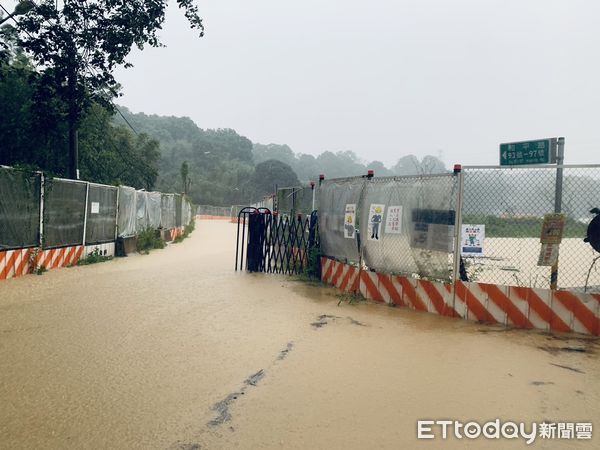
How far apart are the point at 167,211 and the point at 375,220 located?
53.4 ft

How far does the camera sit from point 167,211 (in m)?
22.3

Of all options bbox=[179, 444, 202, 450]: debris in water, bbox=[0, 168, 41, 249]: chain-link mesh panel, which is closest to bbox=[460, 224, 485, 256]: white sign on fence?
bbox=[179, 444, 202, 450]: debris in water

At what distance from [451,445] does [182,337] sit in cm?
365

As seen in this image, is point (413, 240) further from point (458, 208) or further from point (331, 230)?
point (331, 230)

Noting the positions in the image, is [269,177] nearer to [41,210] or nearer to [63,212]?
[63,212]

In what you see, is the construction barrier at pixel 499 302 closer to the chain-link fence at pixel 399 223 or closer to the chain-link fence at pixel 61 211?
the chain-link fence at pixel 399 223

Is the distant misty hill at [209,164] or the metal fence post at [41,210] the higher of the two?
the distant misty hill at [209,164]

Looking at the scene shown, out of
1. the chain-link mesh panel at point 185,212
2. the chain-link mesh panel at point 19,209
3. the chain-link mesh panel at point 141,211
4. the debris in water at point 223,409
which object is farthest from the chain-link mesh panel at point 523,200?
the chain-link mesh panel at point 185,212

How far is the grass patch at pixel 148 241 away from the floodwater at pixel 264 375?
8.29 metres

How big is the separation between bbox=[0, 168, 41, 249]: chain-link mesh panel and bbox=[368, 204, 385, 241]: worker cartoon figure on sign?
757 centimetres

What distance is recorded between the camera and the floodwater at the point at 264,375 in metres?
3.34

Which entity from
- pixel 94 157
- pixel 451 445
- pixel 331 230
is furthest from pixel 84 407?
pixel 94 157

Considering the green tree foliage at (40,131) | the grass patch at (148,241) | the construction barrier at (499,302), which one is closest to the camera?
the construction barrier at (499,302)

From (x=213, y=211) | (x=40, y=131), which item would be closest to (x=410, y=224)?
(x=40, y=131)
